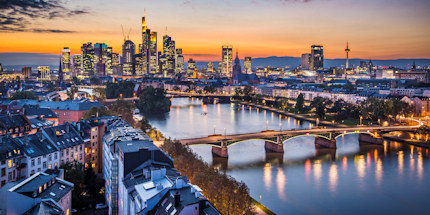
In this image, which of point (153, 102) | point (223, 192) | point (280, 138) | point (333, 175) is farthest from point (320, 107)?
point (223, 192)

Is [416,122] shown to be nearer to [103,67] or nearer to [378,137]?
[378,137]

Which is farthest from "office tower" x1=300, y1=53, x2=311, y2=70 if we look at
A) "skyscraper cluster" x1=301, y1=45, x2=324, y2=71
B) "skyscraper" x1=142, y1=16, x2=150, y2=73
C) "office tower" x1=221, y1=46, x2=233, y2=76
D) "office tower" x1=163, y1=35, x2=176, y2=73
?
"skyscraper" x1=142, y1=16, x2=150, y2=73

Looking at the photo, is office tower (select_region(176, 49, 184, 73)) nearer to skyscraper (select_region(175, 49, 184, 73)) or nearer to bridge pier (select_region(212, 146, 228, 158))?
skyscraper (select_region(175, 49, 184, 73))

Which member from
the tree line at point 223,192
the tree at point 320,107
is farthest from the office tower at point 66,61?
the tree line at point 223,192

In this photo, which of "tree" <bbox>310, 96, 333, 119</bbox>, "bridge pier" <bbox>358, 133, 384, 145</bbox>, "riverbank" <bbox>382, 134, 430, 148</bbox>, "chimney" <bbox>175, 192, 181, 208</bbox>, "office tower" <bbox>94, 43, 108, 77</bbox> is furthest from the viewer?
"office tower" <bbox>94, 43, 108, 77</bbox>

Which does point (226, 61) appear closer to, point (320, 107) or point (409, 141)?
point (320, 107)

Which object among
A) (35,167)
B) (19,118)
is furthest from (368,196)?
(19,118)
